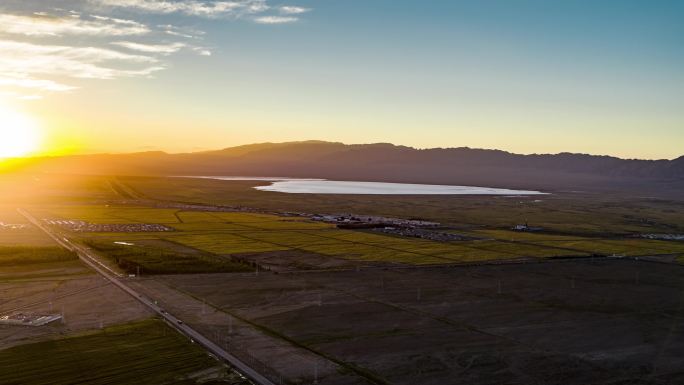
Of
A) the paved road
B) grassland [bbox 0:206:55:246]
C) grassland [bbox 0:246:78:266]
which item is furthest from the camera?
grassland [bbox 0:206:55:246]

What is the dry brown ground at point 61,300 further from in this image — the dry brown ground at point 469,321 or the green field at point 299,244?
the green field at point 299,244

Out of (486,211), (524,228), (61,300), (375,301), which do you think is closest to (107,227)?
(61,300)

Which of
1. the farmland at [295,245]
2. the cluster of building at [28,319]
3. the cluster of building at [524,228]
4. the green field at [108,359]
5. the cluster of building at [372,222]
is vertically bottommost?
the green field at [108,359]

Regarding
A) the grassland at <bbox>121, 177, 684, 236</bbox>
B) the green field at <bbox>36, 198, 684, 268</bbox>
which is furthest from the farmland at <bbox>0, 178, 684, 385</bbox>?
the grassland at <bbox>121, 177, 684, 236</bbox>

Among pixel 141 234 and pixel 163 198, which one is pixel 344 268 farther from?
pixel 163 198

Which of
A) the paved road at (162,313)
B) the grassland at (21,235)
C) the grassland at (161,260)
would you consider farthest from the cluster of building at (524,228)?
the grassland at (21,235)

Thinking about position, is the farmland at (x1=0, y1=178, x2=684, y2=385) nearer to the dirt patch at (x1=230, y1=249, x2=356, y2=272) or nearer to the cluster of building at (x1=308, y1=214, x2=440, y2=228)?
the dirt patch at (x1=230, y1=249, x2=356, y2=272)

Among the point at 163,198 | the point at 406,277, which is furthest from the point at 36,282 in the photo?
the point at 163,198
